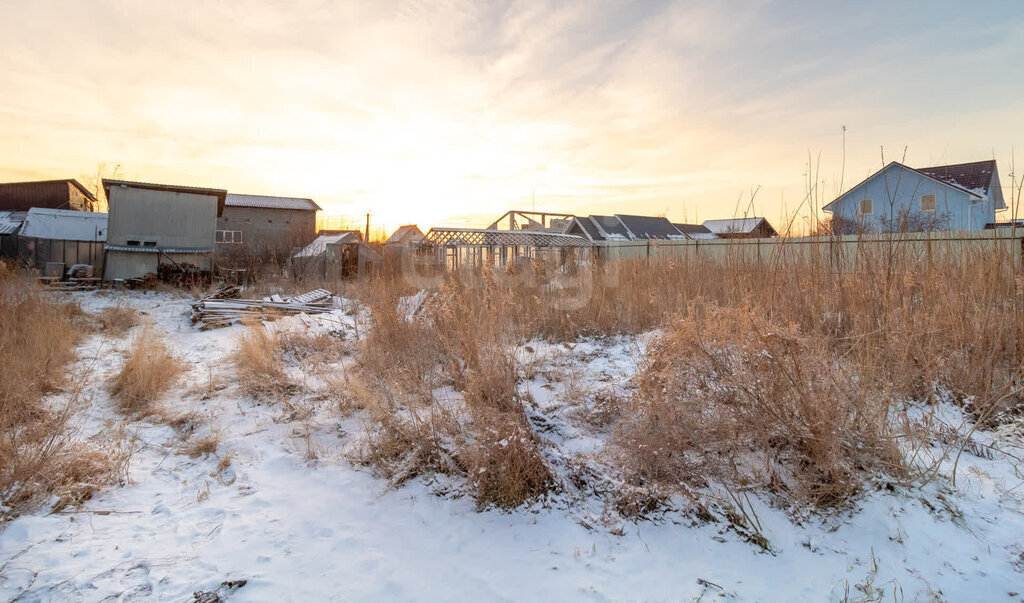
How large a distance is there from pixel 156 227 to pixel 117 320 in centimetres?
1252

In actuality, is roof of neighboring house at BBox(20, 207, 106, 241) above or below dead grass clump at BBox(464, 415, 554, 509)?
above

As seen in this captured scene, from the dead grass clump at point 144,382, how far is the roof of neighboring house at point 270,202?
3394 cm

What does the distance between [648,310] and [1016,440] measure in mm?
3851

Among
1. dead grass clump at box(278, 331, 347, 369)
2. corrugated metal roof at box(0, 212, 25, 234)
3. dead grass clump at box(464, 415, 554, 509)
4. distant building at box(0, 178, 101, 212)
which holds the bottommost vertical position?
dead grass clump at box(464, 415, 554, 509)

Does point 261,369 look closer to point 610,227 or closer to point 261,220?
point 610,227

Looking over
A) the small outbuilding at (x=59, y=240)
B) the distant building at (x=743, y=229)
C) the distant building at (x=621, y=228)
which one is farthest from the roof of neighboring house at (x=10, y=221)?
the distant building at (x=743, y=229)

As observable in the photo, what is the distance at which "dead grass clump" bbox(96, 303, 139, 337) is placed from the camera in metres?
7.42

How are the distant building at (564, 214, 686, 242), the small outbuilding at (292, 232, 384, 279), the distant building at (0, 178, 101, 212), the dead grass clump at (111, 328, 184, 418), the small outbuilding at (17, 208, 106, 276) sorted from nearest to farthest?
the dead grass clump at (111, 328, 184, 418) → the small outbuilding at (292, 232, 384, 279) → the small outbuilding at (17, 208, 106, 276) → the distant building at (0, 178, 101, 212) → the distant building at (564, 214, 686, 242)

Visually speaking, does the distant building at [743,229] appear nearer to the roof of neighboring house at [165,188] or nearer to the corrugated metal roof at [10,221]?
the roof of neighboring house at [165,188]

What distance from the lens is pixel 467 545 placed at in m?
2.30

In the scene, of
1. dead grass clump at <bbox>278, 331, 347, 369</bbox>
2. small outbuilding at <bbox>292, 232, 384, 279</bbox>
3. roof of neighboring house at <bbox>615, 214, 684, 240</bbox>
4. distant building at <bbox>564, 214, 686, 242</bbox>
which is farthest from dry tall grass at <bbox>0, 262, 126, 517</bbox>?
roof of neighboring house at <bbox>615, 214, 684, 240</bbox>

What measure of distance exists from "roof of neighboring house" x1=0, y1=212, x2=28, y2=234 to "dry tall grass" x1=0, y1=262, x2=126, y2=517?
24.8m

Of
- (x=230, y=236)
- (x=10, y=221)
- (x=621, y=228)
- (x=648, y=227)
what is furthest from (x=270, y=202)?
(x=648, y=227)

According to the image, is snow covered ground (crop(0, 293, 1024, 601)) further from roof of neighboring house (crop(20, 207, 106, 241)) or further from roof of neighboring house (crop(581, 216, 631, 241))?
roof of neighboring house (crop(581, 216, 631, 241))
